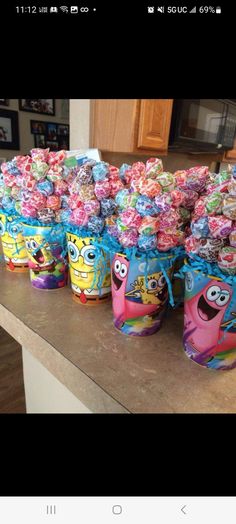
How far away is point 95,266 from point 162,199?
0.59 feet

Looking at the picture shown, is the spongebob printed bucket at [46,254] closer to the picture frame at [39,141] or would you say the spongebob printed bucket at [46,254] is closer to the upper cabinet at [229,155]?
the upper cabinet at [229,155]

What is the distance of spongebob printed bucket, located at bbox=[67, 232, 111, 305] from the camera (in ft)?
1.64

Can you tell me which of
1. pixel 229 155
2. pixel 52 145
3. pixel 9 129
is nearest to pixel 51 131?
pixel 52 145

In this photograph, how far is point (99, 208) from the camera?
1.55ft

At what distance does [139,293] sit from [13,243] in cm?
34

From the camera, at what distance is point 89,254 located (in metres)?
0.50

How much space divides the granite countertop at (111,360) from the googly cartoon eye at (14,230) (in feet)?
0.43

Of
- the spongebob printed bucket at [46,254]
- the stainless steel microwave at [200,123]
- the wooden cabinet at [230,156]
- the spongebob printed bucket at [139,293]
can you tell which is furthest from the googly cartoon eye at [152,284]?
the wooden cabinet at [230,156]

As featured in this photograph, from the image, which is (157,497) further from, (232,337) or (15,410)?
(15,410)

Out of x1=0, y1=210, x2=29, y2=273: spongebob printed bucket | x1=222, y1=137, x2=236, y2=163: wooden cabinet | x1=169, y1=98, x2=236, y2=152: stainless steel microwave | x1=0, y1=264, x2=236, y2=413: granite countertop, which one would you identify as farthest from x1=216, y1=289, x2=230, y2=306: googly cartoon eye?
x1=222, y1=137, x2=236, y2=163: wooden cabinet

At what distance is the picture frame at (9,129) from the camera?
2.40m

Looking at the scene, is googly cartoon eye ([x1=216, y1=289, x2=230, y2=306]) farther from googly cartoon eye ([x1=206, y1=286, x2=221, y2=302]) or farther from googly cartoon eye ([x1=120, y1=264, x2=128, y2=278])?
googly cartoon eye ([x1=120, y1=264, x2=128, y2=278])

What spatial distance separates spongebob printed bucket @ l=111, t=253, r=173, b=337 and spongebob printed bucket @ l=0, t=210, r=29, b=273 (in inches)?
10.7
